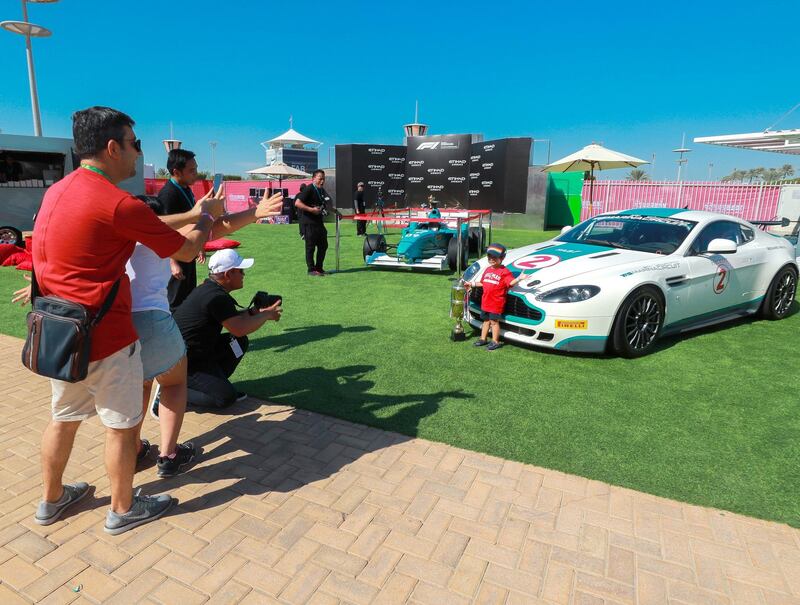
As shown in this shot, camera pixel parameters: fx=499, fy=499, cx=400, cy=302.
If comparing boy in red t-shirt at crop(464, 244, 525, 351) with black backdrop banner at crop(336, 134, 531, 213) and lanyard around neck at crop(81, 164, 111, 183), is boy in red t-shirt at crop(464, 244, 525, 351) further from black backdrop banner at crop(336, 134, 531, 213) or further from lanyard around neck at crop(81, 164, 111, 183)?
black backdrop banner at crop(336, 134, 531, 213)

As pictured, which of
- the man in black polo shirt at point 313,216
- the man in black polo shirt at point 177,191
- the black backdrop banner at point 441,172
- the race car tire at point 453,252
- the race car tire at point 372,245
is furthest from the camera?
the black backdrop banner at point 441,172

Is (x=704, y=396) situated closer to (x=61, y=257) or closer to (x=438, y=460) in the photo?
(x=438, y=460)

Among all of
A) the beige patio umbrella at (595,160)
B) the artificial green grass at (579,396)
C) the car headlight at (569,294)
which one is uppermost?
the beige patio umbrella at (595,160)

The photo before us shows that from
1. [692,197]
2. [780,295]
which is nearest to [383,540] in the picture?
[780,295]

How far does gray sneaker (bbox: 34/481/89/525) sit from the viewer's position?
2.54m

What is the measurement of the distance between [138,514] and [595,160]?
46.8 ft

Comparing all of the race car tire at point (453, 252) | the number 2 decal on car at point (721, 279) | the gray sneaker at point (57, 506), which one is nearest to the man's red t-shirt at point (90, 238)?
the gray sneaker at point (57, 506)

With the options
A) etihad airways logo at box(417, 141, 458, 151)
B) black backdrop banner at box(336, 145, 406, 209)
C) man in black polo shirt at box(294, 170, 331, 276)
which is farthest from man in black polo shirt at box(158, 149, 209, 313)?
black backdrop banner at box(336, 145, 406, 209)

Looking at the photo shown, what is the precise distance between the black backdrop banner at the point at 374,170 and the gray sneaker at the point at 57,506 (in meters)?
20.1

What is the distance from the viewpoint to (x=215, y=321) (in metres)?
3.62

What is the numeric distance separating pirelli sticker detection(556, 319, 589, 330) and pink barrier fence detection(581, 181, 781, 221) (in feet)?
56.2

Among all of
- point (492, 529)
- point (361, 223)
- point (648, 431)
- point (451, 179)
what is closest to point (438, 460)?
point (492, 529)

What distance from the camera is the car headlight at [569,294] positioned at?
468 cm

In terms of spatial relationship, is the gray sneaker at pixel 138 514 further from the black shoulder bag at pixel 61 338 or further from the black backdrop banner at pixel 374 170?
the black backdrop banner at pixel 374 170
